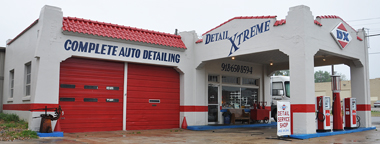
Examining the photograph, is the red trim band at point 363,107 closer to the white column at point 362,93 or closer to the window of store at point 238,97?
the white column at point 362,93

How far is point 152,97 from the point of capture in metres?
14.6

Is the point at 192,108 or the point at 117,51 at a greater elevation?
the point at 117,51

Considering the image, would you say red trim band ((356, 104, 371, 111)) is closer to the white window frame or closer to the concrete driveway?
Result: the concrete driveway

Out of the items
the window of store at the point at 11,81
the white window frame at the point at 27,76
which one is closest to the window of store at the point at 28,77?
the white window frame at the point at 27,76

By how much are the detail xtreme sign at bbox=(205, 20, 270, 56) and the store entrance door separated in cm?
280

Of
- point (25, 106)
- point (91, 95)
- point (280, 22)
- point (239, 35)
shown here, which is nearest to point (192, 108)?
point (239, 35)

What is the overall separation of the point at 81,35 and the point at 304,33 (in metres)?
8.09

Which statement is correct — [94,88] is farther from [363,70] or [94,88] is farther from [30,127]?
[363,70]

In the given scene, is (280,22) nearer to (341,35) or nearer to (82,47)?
(341,35)

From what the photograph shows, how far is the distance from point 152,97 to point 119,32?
3.23 meters

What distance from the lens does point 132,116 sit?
1386cm

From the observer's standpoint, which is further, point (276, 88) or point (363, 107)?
point (276, 88)

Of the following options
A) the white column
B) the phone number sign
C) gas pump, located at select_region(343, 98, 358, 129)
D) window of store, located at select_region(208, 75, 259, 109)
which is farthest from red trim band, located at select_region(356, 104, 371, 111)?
the phone number sign

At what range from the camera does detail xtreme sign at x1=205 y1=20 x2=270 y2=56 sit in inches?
504
